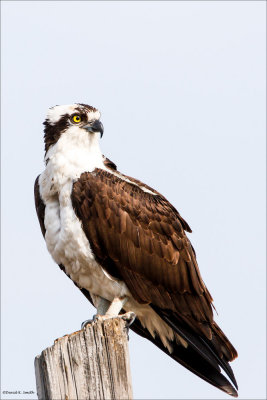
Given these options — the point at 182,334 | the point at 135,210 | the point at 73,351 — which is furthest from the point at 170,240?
the point at 73,351

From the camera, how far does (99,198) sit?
6379mm

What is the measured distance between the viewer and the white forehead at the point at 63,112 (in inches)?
277

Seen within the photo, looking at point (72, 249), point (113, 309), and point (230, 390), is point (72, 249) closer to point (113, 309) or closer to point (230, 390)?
point (113, 309)

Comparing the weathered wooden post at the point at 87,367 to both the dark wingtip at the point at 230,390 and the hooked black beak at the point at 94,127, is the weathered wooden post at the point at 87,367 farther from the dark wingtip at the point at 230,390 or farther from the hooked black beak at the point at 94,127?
the hooked black beak at the point at 94,127

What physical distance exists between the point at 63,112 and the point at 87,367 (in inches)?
134

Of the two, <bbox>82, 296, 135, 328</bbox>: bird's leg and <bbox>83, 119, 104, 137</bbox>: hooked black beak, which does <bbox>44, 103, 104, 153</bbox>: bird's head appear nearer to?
<bbox>83, 119, 104, 137</bbox>: hooked black beak

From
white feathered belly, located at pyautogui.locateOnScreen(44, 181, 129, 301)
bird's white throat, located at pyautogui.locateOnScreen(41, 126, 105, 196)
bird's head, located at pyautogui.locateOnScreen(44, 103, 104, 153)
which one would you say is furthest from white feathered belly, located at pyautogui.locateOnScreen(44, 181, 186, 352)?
bird's head, located at pyautogui.locateOnScreen(44, 103, 104, 153)

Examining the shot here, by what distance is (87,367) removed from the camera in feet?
14.0

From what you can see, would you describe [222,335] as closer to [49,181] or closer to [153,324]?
[153,324]

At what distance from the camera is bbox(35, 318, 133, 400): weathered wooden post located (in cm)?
414

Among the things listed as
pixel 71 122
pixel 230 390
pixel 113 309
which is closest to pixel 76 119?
pixel 71 122

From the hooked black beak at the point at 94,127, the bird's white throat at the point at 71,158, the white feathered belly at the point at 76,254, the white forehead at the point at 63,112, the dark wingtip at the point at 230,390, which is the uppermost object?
the white forehead at the point at 63,112

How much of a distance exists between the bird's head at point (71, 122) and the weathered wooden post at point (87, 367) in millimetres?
2842

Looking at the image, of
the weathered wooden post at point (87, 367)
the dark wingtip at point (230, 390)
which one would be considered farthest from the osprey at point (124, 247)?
the weathered wooden post at point (87, 367)
